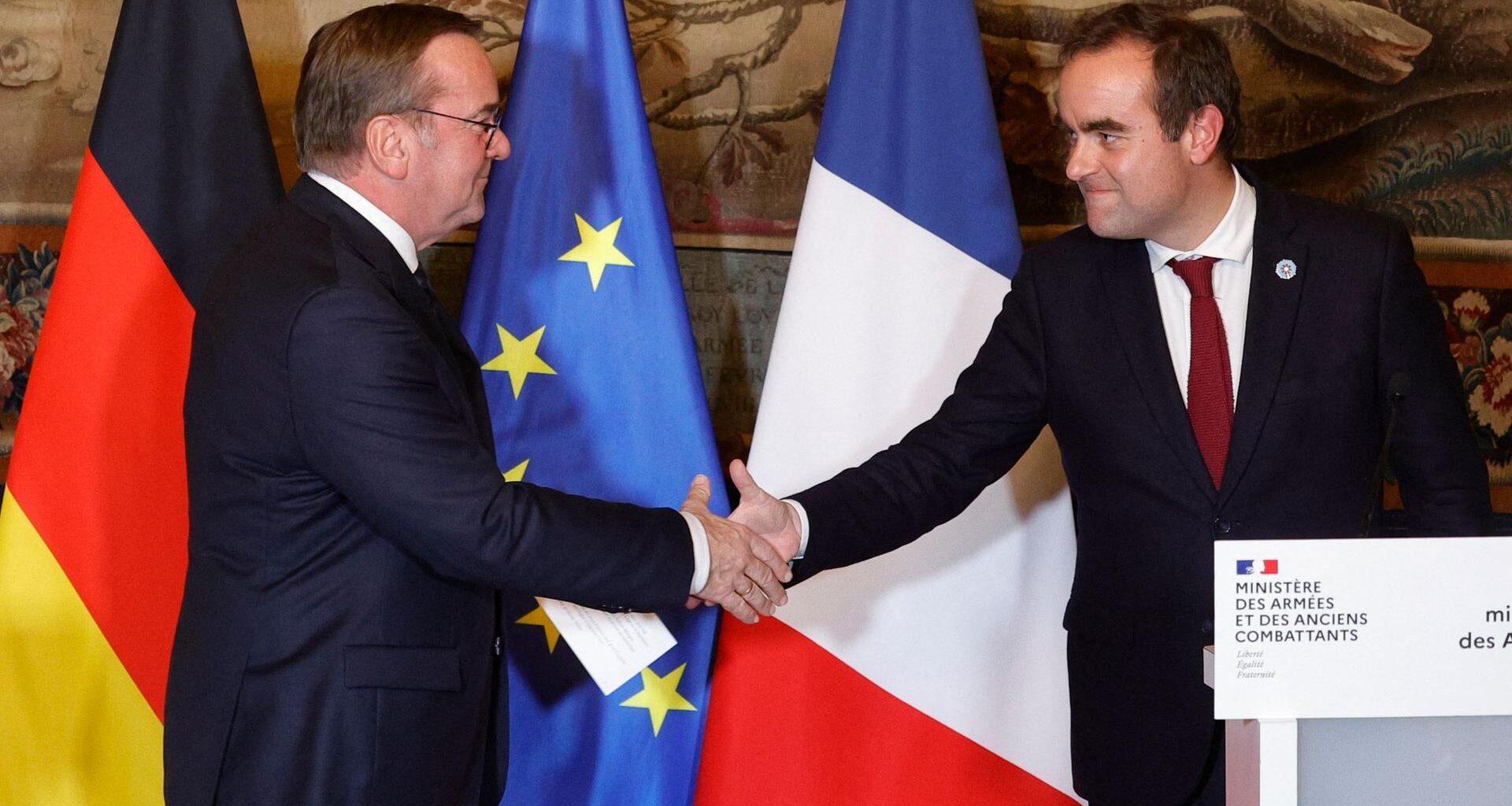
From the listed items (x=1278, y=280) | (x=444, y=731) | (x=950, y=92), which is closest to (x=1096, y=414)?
(x=1278, y=280)

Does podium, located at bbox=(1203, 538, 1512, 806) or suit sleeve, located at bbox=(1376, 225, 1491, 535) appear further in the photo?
suit sleeve, located at bbox=(1376, 225, 1491, 535)

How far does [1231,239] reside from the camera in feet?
8.18

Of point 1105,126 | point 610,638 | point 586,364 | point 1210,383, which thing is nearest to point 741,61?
point 586,364

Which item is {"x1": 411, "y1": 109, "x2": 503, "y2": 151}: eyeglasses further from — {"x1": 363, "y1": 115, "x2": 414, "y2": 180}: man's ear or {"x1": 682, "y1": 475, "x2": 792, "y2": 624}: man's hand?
{"x1": 682, "y1": 475, "x2": 792, "y2": 624}: man's hand

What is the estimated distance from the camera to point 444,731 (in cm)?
209

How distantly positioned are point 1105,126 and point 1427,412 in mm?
741

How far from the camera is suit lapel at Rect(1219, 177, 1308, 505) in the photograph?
231cm

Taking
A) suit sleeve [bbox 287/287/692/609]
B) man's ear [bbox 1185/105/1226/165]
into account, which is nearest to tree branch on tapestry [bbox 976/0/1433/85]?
man's ear [bbox 1185/105/1226/165]

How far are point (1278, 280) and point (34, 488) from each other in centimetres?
248

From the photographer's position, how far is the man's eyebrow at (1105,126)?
248cm

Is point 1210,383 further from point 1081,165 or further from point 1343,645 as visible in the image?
point 1343,645

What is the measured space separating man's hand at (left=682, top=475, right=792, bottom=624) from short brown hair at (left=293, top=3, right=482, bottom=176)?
847 millimetres

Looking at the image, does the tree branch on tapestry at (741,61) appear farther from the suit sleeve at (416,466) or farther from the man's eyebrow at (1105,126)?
the suit sleeve at (416,466)

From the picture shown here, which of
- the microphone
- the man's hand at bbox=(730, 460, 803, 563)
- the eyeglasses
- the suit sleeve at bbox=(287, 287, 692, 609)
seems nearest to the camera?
the suit sleeve at bbox=(287, 287, 692, 609)
